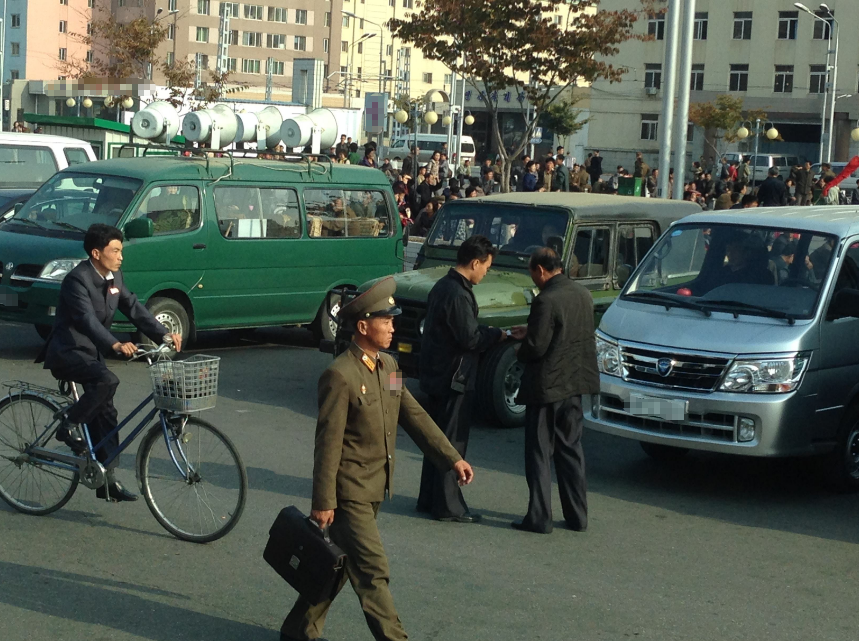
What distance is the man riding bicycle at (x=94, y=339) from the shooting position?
6867 mm

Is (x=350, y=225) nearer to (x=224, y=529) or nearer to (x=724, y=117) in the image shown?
(x=224, y=529)

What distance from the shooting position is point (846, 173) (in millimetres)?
19609

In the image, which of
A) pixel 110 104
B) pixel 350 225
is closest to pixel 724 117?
pixel 110 104

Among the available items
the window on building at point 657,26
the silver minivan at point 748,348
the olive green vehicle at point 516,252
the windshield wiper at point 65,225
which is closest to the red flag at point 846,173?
the olive green vehicle at point 516,252

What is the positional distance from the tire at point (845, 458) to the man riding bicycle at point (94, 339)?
4563 mm

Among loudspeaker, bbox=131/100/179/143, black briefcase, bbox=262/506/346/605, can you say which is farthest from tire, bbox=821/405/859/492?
loudspeaker, bbox=131/100/179/143

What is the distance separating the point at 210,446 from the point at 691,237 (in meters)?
4.55

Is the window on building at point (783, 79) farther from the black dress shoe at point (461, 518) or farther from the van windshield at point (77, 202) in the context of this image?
the black dress shoe at point (461, 518)

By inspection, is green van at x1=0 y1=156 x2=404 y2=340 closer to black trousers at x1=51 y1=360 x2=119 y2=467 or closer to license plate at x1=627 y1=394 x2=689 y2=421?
black trousers at x1=51 y1=360 x2=119 y2=467

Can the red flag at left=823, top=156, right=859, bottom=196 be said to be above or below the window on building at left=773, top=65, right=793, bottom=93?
below

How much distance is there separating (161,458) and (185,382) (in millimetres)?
653

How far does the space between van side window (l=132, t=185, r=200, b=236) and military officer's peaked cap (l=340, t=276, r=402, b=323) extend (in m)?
7.90

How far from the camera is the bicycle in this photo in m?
6.34

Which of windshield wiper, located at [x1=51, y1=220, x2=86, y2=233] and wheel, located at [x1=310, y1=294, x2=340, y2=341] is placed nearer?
windshield wiper, located at [x1=51, y1=220, x2=86, y2=233]
